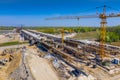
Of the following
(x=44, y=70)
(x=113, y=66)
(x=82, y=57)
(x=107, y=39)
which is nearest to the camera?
(x=44, y=70)

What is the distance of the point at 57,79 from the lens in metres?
25.8

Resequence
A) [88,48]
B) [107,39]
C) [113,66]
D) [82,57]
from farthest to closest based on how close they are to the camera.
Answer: [107,39], [88,48], [82,57], [113,66]

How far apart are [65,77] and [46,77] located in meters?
2.79

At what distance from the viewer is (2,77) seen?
1089 inches

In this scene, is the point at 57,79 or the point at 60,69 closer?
the point at 57,79

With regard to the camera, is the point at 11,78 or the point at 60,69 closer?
the point at 11,78

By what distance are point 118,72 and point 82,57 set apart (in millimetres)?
10439

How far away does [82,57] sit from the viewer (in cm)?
3812

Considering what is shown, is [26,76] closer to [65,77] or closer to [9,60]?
[65,77]

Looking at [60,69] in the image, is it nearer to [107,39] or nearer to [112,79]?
[112,79]

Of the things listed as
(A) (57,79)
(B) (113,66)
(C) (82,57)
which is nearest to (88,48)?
(C) (82,57)

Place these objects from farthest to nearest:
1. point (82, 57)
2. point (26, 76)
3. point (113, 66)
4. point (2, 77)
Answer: point (82, 57) < point (113, 66) < point (2, 77) < point (26, 76)

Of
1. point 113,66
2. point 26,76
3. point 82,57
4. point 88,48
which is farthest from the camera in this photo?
point 88,48

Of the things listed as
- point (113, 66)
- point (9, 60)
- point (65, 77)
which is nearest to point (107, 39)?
point (113, 66)
